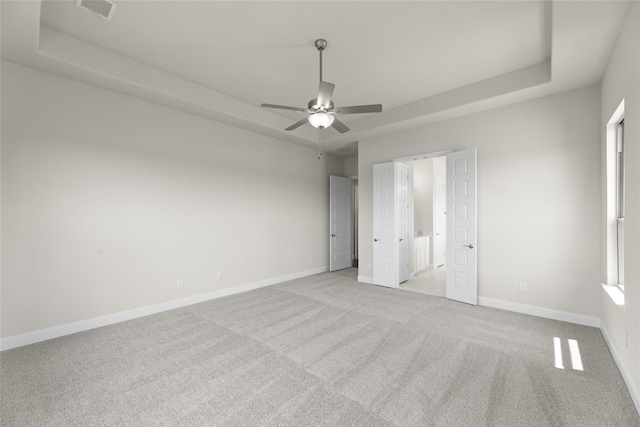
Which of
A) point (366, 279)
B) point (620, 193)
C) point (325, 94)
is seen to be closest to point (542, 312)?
point (620, 193)

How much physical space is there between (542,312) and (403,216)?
2617mm

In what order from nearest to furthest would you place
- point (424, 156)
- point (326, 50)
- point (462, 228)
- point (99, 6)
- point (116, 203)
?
point (99, 6) < point (326, 50) < point (116, 203) < point (462, 228) < point (424, 156)

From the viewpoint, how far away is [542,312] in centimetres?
370

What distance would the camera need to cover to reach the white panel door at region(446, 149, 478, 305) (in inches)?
165

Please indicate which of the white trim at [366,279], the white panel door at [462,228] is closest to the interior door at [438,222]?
the white trim at [366,279]

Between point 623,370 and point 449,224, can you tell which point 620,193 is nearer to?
point 623,370

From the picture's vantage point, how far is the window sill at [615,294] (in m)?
2.57

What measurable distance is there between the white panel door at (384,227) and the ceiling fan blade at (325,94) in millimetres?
2722

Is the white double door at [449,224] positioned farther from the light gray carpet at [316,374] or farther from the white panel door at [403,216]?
the light gray carpet at [316,374]

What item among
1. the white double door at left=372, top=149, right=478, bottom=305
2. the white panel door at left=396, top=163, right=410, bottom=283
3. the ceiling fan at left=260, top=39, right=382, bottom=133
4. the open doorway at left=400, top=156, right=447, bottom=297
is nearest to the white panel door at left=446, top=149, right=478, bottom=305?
the white double door at left=372, top=149, right=478, bottom=305

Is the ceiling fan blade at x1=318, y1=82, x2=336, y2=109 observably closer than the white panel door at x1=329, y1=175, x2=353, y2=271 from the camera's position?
Yes

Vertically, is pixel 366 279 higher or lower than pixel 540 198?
lower

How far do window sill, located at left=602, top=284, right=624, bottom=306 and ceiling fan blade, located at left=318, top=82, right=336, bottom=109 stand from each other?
10.8 feet

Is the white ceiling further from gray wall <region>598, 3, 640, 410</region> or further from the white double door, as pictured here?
the white double door
